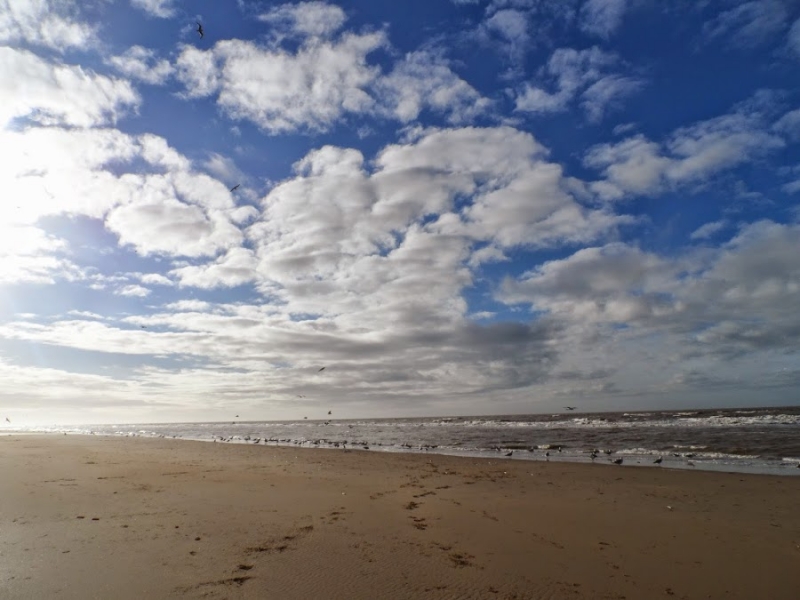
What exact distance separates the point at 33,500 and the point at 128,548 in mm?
5991

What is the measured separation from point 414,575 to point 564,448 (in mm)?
24059

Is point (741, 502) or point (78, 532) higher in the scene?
point (78, 532)

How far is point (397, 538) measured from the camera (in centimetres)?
845

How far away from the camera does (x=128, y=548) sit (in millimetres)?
7484

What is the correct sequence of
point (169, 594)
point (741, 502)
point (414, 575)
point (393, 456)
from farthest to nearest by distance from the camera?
point (393, 456) < point (741, 502) < point (414, 575) < point (169, 594)

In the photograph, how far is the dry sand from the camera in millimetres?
6266

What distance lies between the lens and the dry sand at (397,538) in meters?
6.27

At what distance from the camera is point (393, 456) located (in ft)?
82.3

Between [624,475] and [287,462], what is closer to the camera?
[624,475]

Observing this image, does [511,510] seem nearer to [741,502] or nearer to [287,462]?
[741,502]

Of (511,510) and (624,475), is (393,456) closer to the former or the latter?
(624,475)

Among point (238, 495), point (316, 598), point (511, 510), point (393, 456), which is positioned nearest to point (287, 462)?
point (393, 456)

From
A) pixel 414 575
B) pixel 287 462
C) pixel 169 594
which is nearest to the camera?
pixel 169 594

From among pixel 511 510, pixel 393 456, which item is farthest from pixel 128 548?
pixel 393 456
